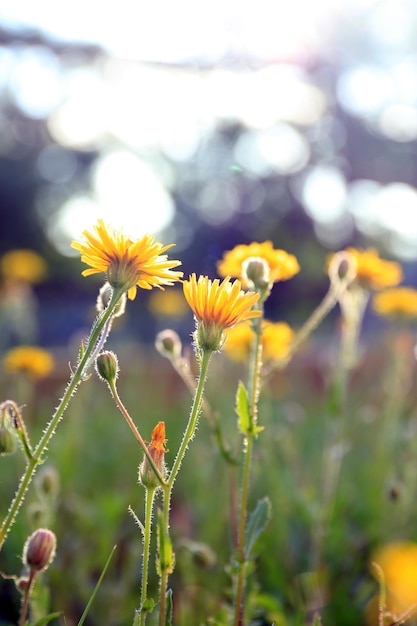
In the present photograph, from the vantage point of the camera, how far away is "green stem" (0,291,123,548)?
112 centimetres

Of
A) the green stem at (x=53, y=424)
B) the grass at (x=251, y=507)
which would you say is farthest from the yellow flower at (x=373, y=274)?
the green stem at (x=53, y=424)

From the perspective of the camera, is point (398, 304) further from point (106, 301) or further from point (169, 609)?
point (169, 609)

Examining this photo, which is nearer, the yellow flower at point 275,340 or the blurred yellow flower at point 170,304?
the yellow flower at point 275,340

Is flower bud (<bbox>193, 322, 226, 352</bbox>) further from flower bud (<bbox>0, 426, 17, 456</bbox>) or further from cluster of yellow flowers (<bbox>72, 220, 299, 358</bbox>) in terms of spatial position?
flower bud (<bbox>0, 426, 17, 456</bbox>)

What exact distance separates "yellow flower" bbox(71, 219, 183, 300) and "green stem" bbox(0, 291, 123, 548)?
0.05 m

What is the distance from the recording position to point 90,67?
14.5 meters

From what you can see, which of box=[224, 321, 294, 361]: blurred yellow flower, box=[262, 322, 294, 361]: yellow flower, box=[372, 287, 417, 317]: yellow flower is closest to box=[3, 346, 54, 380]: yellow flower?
box=[224, 321, 294, 361]: blurred yellow flower

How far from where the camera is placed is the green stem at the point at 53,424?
1.12m

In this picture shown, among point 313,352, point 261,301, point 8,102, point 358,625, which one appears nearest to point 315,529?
point 358,625

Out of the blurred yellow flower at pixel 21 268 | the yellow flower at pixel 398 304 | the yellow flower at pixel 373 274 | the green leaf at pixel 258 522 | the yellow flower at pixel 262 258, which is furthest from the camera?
the blurred yellow flower at pixel 21 268

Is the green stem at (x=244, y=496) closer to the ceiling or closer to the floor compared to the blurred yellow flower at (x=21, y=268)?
closer to the floor

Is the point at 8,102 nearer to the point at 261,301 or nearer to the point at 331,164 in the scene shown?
the point at 331,164

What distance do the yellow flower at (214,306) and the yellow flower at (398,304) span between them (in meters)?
1.93

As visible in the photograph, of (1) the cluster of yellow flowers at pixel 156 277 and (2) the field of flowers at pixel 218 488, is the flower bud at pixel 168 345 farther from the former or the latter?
(1) the cluster of yellow flowers at pixel 156 277
